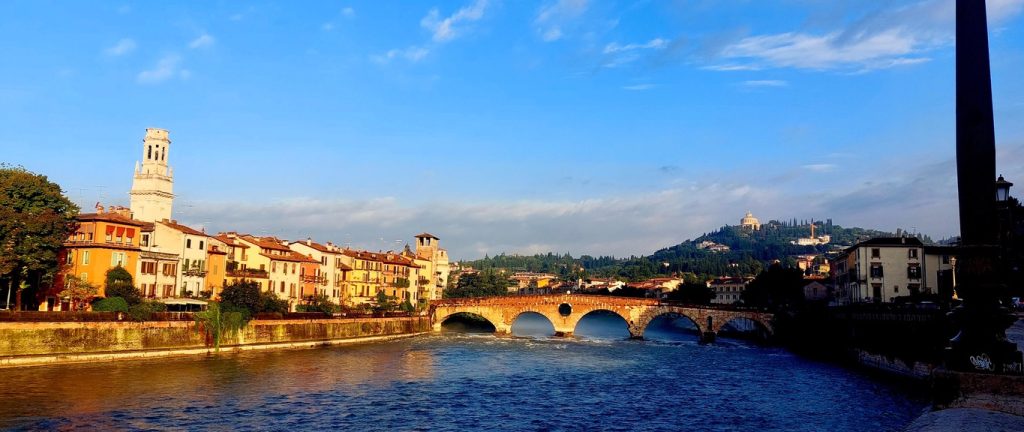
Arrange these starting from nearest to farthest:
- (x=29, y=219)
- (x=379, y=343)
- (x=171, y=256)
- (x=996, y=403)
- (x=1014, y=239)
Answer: (x=996, y=403) → (x=29, y=219) → (x=1014, y=239) → (x=171, y=256) → (x=379, y=343)

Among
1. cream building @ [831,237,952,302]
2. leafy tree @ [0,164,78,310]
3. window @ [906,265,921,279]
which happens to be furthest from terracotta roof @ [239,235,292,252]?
window @ [906,265,921,279]

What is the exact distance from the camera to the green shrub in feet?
154

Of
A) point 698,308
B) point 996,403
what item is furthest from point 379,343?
point 996,403

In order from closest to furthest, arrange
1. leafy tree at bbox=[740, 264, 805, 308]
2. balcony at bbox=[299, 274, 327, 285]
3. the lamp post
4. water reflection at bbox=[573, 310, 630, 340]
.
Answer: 1. the lamp post
2. balcony at bbox=[299, 274, 327, 285]
3. water reflection at bbox=[573, 310, 630, 340]
4. leafy tree at bbox=[740, 264, 805, 308]

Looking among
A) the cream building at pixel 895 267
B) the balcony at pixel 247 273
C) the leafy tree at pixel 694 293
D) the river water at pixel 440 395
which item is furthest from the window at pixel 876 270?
the balcony at pixel 247 273

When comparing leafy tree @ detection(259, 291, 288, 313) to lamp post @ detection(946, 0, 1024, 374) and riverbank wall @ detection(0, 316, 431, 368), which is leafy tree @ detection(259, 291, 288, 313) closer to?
riverbank wall @ detection(0, 316, 431, 368)

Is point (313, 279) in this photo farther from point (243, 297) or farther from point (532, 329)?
point (532, 329)

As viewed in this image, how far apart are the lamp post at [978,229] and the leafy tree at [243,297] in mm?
52476

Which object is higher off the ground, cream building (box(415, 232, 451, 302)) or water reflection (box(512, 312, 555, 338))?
cream building (box(415, 232, 451, 302))

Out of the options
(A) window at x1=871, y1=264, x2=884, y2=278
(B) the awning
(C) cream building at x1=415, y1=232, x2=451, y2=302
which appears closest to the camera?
(B) the awning

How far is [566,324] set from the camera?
91.6 m

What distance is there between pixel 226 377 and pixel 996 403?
36.9m

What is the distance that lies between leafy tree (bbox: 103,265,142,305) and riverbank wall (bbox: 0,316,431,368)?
3.73m

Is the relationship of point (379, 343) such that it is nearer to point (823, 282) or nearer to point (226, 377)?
point (226, 377)
